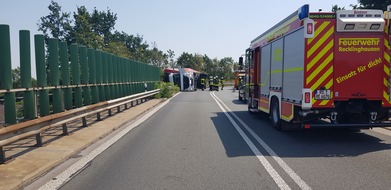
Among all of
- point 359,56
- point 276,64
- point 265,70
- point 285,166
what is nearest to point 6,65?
point 285,166

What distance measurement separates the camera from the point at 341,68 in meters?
9.73

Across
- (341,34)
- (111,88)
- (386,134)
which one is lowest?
(386,134)

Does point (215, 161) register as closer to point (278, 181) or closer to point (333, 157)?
point (278, 181)

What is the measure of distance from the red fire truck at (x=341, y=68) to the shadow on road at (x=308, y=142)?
0.46m

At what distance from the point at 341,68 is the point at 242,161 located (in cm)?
387

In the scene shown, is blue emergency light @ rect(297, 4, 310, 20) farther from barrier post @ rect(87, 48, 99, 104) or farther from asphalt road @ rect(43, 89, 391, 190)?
barrier post @ rect(87, 48, 99, 104)

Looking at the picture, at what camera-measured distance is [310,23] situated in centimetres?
951

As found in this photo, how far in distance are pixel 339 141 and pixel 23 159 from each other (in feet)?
24.0

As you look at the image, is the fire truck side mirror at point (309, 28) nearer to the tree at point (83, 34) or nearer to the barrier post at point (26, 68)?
the barrier post at point (26, 68)

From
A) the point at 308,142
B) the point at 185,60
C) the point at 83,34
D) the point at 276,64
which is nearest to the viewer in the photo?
the point at 308,142

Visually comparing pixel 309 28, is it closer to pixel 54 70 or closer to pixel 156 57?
pixel 54 70

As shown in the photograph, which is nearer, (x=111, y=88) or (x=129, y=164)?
(x=129, y=164)

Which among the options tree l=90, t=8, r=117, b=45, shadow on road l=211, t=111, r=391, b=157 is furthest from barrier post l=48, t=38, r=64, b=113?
tree l=90, t=8, r=117, b=45

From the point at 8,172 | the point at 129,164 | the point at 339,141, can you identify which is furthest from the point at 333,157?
the point at 8,172
